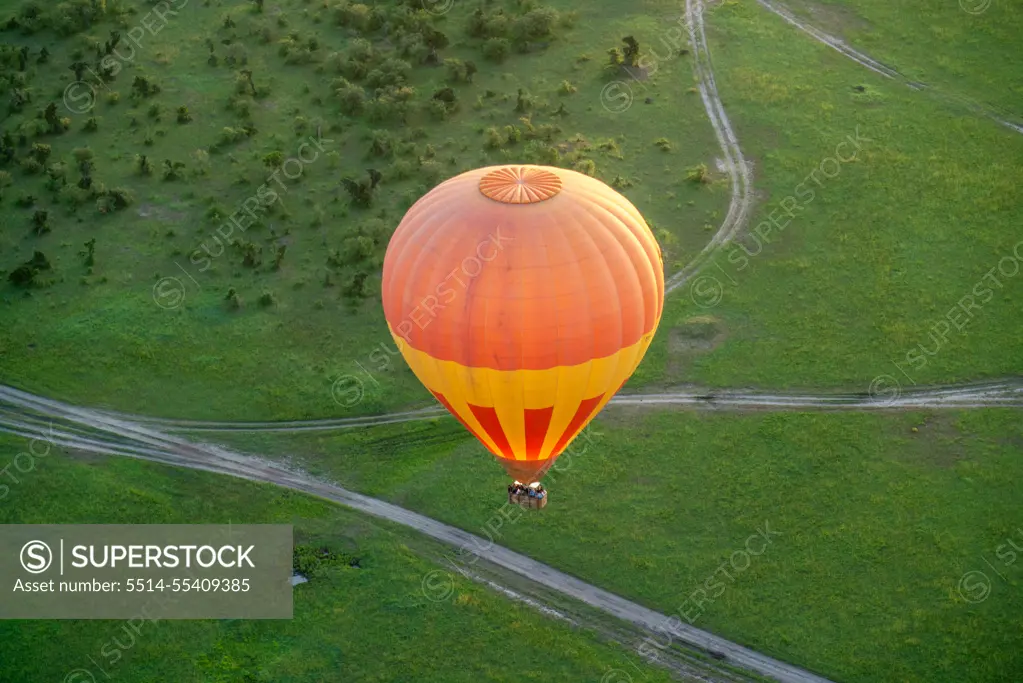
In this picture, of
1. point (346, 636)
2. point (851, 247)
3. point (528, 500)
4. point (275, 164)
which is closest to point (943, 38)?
point (851, 247)

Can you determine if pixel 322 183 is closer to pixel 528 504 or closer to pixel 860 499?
pixel 528 504

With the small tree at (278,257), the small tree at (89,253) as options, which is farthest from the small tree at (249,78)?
the small tree at (278,257)

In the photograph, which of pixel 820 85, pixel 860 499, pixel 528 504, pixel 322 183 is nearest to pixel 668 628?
pixel 528 504

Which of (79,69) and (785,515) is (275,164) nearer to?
(79,69)

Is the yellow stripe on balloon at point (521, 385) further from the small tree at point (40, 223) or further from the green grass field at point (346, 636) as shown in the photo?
the small tree at point (40, 223)

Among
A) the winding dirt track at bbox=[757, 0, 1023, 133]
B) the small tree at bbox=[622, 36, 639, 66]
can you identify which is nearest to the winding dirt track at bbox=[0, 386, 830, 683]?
the small tree at bbox=[622, 36, 639, 66]

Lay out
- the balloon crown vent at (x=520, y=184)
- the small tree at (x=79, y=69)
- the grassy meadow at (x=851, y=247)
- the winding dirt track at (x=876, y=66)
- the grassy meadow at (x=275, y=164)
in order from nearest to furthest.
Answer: the balloon crown vent at (x=520, y=184) < the grassy meadow at (x=851, y=247) < the grassy meadow at (x=275, y=164) < the winding dirt track at (x=876, y=66) < the small tree at (x=79, y=69)

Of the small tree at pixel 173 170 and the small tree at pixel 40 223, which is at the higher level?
the small tree at pixel 173 170
